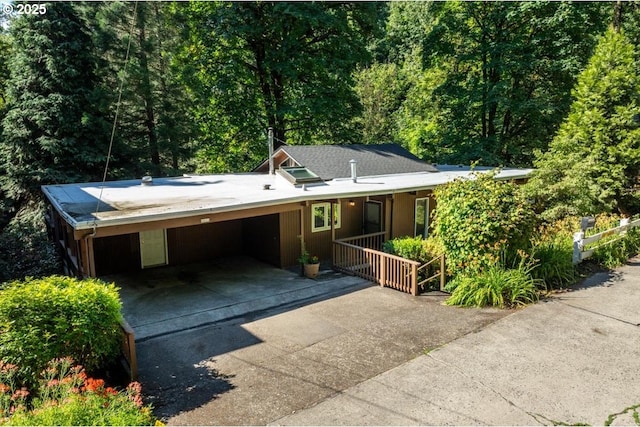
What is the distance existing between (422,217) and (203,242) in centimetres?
715

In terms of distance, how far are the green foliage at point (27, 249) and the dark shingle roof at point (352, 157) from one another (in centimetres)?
856

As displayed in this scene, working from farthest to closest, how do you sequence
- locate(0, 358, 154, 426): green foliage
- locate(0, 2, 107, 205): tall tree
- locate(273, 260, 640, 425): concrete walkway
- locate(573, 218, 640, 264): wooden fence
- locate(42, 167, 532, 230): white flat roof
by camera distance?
1. locate(0, 2, 107, 205): tall tree
2. locate(573, 218, 640, 264): wooden fence
3. locate(42, 167, 532, 230): white flat roof
4. locate(273, 260, 640, 425): concrete walkway
5. locate(0, 358, 154, 426): green foliage

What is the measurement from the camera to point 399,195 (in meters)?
12.8

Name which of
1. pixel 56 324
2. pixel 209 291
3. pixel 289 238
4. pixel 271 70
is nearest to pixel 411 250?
pixel 289 238

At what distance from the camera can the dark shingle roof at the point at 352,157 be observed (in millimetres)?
13492

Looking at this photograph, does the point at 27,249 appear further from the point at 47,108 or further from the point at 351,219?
the point at 351,219

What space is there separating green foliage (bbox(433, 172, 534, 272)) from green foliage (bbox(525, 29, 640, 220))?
4.04 metres

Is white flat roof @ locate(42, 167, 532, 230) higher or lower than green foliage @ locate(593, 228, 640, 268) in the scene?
higher

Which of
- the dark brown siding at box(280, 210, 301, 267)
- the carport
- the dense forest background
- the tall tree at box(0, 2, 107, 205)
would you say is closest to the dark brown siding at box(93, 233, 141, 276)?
the carport

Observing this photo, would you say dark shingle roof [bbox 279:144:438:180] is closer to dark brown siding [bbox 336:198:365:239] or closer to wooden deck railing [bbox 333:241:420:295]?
dark brown siding [bbox 336:198:365:239]

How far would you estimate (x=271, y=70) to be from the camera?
2009cm

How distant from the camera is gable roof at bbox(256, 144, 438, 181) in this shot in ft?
44.2

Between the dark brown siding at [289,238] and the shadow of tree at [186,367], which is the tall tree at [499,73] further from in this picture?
the shadow of tree at [186,367]

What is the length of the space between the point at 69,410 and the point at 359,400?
3.27m
